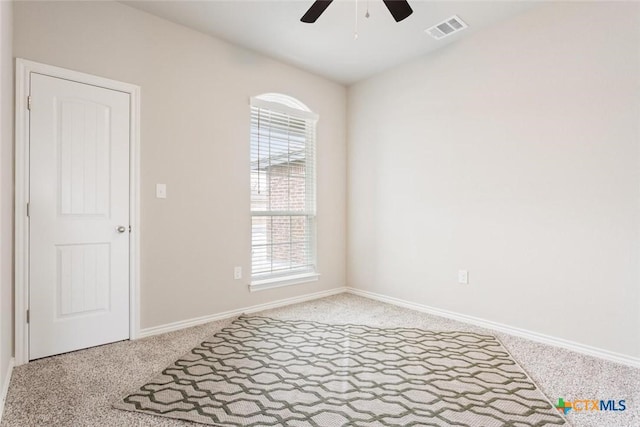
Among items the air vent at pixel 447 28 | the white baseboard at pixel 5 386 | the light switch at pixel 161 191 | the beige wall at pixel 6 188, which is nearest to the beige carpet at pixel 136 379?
the white baseboard at pixel 5 386

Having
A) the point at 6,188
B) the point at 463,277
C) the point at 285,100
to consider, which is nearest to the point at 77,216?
the point at 6,188

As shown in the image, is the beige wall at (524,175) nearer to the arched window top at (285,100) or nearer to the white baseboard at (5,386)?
the arched window top at (285,100)

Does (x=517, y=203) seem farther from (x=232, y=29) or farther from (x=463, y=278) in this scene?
(x=232, y=29)

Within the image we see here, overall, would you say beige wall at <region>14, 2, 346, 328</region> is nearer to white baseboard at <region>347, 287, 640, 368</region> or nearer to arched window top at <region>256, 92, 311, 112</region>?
arched window top at <region>256, 92, 311, 112</region>

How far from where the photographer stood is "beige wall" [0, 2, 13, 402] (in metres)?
1.86

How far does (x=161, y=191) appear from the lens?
9.71 ft

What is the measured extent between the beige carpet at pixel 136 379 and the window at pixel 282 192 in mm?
948

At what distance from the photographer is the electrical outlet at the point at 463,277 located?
328 cm

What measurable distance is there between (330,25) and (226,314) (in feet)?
9.50

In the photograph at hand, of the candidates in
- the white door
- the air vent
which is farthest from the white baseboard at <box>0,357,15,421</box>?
the air vent

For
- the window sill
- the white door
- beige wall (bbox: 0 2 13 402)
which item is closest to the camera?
beige wall (bbox: 0 2 13 402)

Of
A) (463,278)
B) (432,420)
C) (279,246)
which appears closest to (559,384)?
(432,420)

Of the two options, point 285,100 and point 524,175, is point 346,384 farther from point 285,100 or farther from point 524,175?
point 285,100

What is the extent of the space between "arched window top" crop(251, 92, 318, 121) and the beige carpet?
227cm
